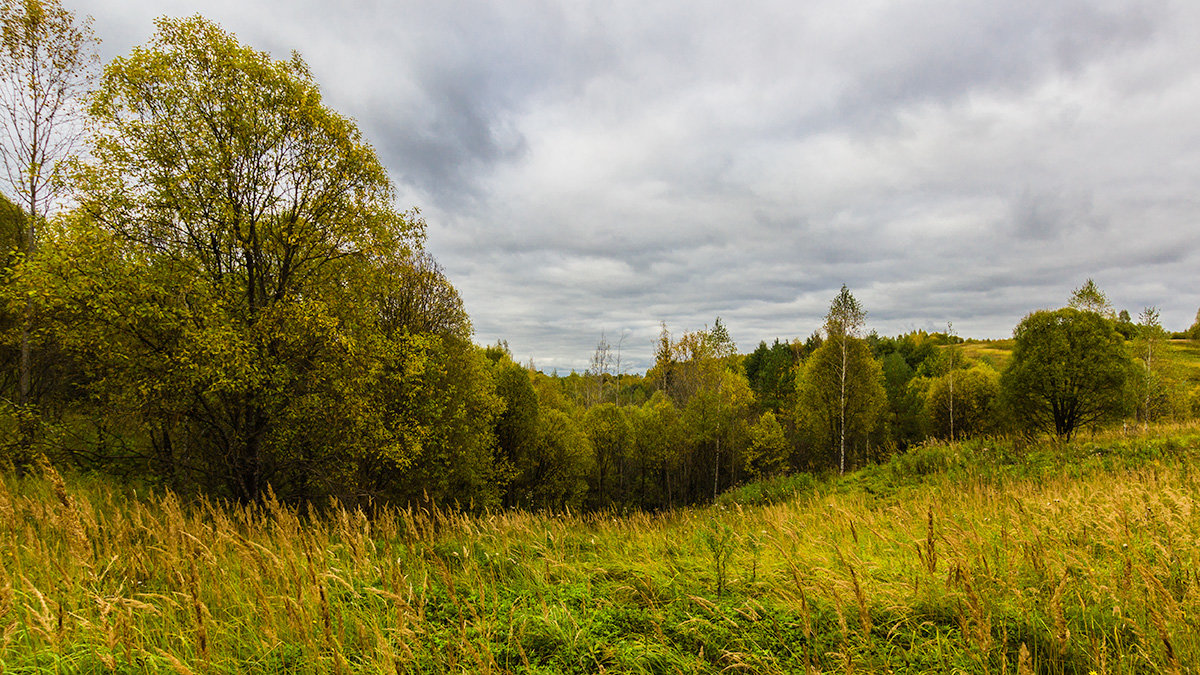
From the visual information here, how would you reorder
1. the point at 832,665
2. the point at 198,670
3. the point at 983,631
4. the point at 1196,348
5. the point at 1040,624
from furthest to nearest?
the point at 1196,348 < the point at 1040,624 < the point at 832,665 < the point at 198,670 < the point at 983,631

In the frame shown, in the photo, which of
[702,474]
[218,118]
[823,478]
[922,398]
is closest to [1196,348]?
[922,398]

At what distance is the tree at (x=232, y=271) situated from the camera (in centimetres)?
895

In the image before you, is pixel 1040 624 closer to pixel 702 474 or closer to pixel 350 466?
pixel 350 466

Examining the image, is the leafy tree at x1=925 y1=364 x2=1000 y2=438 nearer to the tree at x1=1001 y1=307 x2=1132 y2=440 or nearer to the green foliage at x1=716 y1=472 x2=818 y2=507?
the tree at x1=1001 y1=307 x2=1132 y2=440

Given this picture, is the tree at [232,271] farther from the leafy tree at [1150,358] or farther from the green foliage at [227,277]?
the leafy tree at [1150,358]

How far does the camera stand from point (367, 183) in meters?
12.3

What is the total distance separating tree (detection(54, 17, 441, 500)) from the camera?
29.3 feet

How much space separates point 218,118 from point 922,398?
199 ft

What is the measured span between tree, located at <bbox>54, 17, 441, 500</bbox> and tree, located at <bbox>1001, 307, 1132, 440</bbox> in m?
27.9

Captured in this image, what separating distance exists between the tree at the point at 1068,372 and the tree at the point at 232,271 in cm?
2793

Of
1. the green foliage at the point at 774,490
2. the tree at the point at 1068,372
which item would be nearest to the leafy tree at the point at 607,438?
the green foliage at the point at 774,490

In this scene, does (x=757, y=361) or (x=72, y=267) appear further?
(x=757, y=361)

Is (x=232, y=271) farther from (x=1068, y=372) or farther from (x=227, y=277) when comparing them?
(x=1068, y=372)

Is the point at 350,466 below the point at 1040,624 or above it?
below
